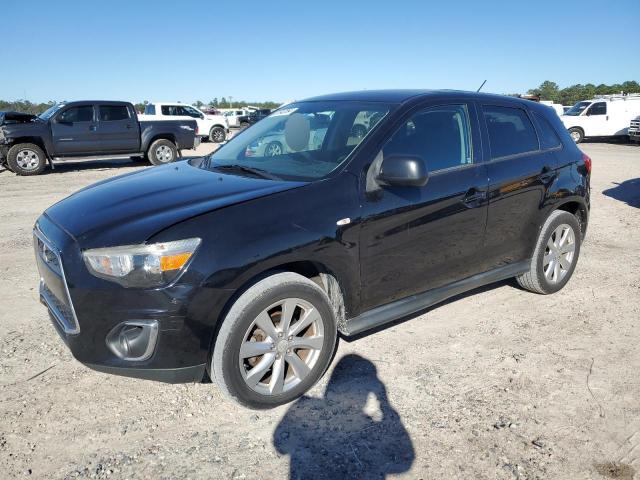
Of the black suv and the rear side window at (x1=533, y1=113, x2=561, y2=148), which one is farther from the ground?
the rear side window at (x1=533, y1=113, x2=561, y2=148)

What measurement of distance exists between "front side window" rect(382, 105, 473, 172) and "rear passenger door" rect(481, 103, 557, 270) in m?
0.24

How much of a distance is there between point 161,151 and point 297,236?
12.7m

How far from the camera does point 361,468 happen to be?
7.93ft

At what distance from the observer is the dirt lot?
8.03ft

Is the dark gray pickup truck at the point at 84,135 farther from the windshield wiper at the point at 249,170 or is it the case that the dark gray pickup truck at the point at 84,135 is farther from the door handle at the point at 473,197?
the door handle at the point at 473,197

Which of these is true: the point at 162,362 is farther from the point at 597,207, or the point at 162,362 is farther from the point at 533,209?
the point at 597,207

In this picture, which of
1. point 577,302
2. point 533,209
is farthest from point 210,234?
Answer: point 577,302

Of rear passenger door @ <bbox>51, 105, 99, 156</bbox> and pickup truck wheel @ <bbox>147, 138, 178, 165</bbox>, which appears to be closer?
rear passenger door @ <bbox>51, 105, 99, 156</bbox>

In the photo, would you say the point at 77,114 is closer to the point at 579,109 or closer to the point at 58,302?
the point at 58,302

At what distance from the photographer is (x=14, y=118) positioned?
41.4 feet

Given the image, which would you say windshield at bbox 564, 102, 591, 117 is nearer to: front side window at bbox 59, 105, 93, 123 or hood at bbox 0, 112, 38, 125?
front side window at bbox 59, 105, 93, 123

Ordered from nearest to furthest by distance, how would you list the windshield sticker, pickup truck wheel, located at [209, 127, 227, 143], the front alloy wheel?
the front alloy wheel < the windshield sticker < pickup truck wheel, located at [209, 127, 227, 143]

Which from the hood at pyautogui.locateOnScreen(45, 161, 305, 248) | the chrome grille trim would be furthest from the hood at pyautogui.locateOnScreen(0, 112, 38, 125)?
the chrome grille trim

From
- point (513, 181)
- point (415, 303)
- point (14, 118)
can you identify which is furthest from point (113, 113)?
point (415, 303)
